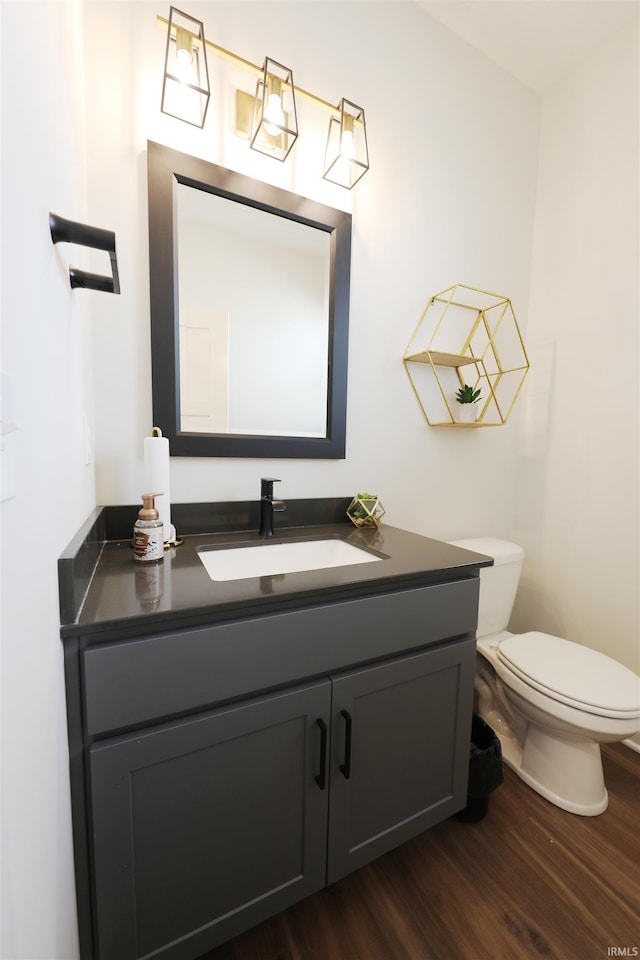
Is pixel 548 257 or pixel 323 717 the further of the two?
pixel 548 257

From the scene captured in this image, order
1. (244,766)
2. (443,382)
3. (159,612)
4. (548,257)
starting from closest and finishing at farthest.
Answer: (159,612), (244,766), (443,382), (548,257)

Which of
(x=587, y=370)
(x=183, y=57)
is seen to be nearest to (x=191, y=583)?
(x=183, y=57)

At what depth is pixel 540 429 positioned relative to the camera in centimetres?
197

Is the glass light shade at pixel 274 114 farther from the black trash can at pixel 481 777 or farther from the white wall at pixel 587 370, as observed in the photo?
the black trash can at pixel 481 777

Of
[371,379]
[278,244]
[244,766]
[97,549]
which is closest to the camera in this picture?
[244,766]

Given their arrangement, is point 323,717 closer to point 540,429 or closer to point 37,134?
point 37,134

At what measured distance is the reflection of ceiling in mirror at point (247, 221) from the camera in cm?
120

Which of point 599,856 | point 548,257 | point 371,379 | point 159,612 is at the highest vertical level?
point 548,257

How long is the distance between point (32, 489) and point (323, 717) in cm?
76

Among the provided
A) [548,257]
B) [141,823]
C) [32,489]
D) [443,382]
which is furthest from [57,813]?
[548,257]

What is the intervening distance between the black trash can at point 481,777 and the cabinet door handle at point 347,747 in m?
0.54

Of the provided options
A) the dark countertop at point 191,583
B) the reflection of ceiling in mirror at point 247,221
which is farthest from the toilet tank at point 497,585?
the reflection of ceiling in mirror at point 247,221

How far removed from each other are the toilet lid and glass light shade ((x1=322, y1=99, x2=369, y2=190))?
5.88 ft

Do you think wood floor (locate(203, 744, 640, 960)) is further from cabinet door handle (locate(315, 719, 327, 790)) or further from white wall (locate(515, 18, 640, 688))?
white wall (locate(515, 18, 640, 688))
